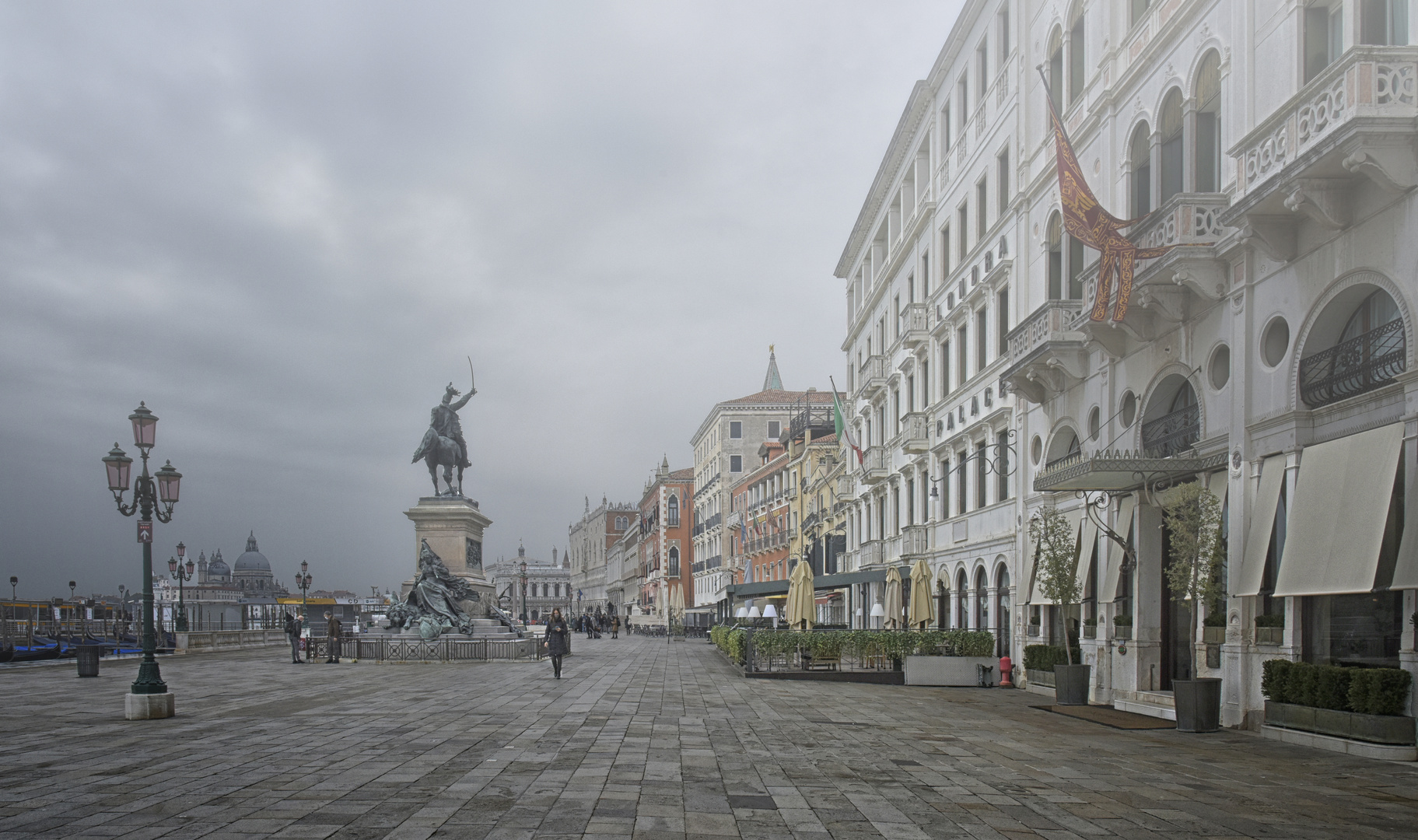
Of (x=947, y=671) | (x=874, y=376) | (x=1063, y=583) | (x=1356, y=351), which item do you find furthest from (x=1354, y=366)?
(x=874, y=376)

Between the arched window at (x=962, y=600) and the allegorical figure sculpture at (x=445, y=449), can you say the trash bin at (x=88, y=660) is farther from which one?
the arched window at (x=962, y=600)

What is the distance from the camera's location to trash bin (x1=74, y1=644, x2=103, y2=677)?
31.5 metres

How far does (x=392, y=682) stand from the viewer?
27938 millimetres

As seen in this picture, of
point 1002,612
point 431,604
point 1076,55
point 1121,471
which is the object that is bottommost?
point 431,604

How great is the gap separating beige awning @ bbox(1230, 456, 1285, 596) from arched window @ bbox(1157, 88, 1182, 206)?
6.22 meters

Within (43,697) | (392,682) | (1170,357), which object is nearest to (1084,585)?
(1170,357)

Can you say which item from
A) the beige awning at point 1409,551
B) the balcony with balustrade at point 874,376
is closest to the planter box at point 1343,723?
the beige awning at point 1409,551

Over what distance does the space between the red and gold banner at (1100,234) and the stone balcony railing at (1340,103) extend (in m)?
3.61

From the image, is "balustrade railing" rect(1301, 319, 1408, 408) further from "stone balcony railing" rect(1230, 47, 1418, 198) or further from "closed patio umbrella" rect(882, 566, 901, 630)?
"closed patio umbrella" rect(882, 566, 901, 630)

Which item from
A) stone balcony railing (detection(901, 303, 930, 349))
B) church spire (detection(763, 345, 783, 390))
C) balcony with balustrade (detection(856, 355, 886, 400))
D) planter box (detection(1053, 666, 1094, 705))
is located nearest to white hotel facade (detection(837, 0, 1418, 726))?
planter box (detection(1053, 666, 1094, 705))

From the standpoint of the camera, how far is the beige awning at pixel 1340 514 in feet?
44.8

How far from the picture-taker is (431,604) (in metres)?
40.4

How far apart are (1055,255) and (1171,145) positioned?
6.16m

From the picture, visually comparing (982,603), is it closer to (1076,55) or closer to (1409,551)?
(1076,55)
